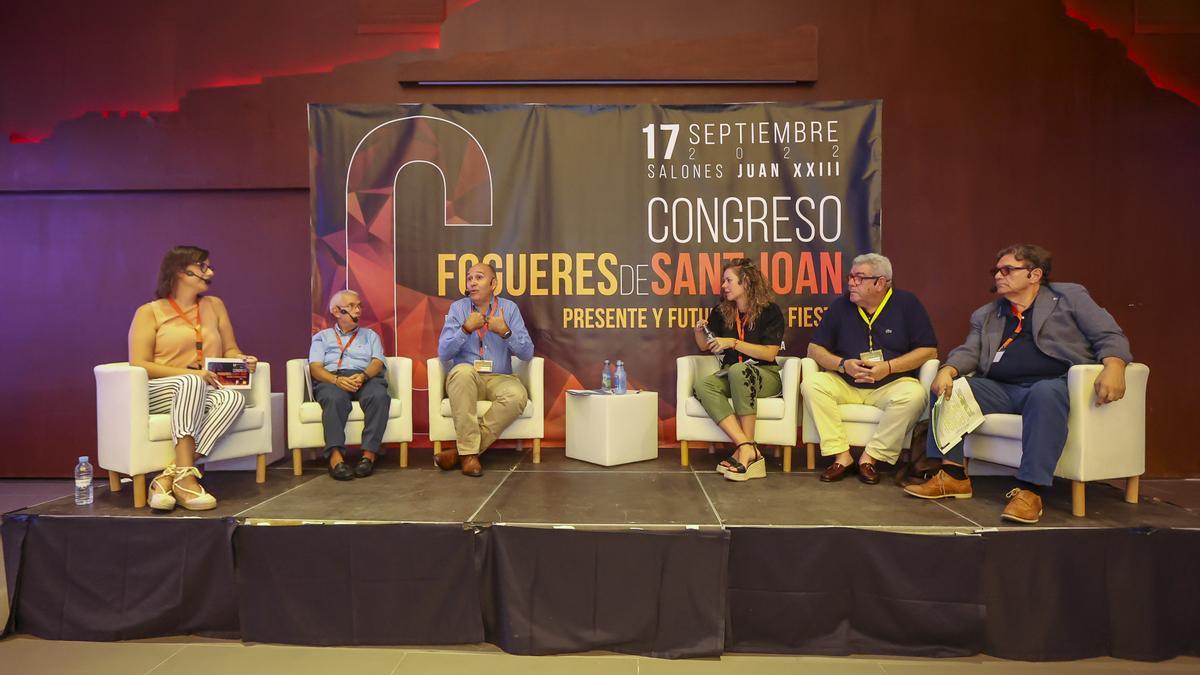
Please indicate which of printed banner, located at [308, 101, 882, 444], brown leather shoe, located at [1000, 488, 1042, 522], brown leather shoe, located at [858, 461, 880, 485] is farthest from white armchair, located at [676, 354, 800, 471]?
brown leather shoe, located at [1000, 488, 1042, 522]

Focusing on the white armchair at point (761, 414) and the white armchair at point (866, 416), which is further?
the white armchair at point (761, 414)

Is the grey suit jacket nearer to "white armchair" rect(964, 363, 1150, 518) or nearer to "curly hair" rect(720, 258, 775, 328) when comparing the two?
"white armchair" rect(964, 363, 1150, 518)

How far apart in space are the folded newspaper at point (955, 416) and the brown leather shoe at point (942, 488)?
0.13m

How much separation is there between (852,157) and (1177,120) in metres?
2.04

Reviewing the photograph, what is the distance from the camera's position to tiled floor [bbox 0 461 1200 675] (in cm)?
212

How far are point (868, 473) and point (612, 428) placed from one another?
132 cm

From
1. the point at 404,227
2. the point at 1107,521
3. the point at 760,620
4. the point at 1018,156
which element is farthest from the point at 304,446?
the point at 1018,156

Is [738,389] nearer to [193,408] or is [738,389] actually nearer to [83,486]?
[193,408]

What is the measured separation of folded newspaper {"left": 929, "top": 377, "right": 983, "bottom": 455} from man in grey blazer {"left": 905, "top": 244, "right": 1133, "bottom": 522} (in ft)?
0.14

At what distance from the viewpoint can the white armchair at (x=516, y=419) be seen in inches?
140

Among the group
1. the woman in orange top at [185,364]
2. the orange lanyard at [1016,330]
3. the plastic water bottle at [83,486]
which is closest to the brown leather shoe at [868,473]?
the orange lanyard at [1016,330]

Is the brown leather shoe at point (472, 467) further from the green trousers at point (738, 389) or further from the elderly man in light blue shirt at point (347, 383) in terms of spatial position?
the green trousers at point (738, 389)

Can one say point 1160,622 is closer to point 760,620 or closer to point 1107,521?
point 1107,521

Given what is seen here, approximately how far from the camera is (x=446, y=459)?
11.1ft
